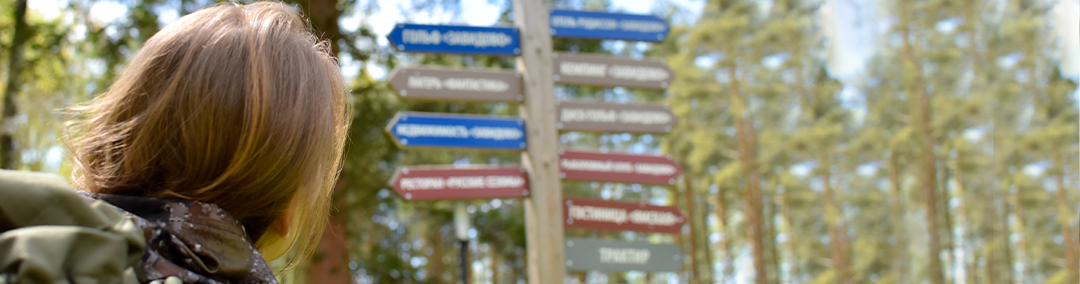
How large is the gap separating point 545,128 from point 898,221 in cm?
2685

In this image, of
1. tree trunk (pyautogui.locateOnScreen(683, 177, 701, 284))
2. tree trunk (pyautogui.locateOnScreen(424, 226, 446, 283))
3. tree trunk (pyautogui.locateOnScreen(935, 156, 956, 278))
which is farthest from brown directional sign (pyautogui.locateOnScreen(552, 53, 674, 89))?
tree trunk (pyautogui.locateOnScreen(935, 156, 956, 278))

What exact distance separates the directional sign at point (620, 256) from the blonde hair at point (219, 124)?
13.7ft

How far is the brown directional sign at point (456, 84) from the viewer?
4805 millimetres

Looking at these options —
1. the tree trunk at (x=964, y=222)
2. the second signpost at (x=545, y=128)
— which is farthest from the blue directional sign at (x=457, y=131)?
the tree trunk at (x=964, y=222)

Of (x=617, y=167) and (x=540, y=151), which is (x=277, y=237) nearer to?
(x=540, y=151)

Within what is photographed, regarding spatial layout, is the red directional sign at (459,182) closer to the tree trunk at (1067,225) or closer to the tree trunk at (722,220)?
the tree trunk at (1067,225)

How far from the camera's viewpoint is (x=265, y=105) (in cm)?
72

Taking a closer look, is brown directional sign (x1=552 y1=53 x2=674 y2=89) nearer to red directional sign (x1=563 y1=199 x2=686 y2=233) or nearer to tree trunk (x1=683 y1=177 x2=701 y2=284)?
red directional sign (x1=563 y1=199 x2=686 y2=233)

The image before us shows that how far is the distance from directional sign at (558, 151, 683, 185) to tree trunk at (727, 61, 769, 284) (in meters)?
18.1

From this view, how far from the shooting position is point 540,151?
5004 mm

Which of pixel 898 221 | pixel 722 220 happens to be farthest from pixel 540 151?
pixel 898 221

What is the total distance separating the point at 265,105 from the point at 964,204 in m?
29.4

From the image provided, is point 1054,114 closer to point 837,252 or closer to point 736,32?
point 837,252

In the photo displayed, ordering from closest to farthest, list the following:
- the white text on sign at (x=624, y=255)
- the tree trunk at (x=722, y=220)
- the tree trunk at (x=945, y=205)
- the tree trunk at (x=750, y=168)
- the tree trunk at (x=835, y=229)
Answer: the white text on sign at (x=624, y=255), the tree trunk at (x=835, y=229), the tree trunk at (x=750, y=168), the tree trunk at (x=945, y=205), the tree trunk at (x=722, y=220)
